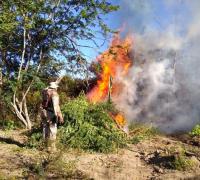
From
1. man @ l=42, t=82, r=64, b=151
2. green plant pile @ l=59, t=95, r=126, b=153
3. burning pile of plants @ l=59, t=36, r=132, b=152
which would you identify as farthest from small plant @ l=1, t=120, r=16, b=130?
man @ l=42, t=82, r=64, b=151

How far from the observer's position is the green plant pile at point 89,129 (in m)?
12.2

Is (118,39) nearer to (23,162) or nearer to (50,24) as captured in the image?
(50,24)

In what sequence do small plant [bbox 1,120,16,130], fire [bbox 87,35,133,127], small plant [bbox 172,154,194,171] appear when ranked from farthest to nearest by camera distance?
fire [bbox 87,35,133,127] → small plant [bbox 1,120,16,130] → small plant [bbox 172,154,194,171]

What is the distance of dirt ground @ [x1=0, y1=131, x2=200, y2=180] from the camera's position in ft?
31.1

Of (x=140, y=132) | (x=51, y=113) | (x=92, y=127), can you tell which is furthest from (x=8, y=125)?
(x=51, y=113)

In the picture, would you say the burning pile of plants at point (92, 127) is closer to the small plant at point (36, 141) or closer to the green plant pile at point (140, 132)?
the small plant at point (36, 141)

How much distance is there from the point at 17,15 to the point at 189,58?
35.9 feet

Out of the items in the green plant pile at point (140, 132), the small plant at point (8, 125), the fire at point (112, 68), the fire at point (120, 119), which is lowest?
the green plant pile at point (140, 132)

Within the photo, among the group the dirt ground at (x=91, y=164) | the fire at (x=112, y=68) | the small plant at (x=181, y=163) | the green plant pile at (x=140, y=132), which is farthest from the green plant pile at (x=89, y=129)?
the fire at (x=112, y=68)

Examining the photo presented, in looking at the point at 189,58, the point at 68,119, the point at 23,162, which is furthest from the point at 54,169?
the point at 189,58

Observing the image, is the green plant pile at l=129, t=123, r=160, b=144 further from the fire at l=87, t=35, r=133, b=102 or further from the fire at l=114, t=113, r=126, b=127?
the fire at l=87, t=35, r=133, b=102

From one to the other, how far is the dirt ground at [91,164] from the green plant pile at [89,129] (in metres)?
0.40

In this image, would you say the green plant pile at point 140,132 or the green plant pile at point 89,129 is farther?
the green plant pile at point 140,132

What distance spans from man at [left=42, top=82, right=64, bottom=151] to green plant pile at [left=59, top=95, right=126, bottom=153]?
560 mm
